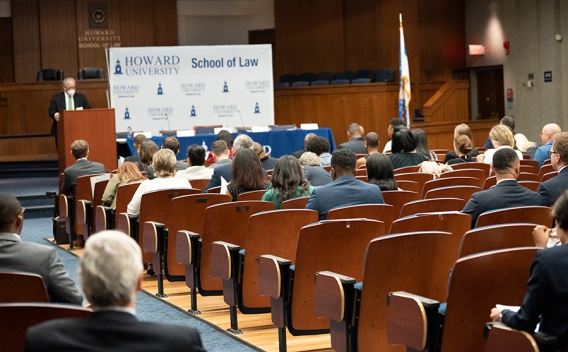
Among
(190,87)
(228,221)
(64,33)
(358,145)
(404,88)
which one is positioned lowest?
(228,221)

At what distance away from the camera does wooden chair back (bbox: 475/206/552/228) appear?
4453mm

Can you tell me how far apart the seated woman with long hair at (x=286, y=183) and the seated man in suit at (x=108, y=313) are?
3.74m

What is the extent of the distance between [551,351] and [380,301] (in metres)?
1.09

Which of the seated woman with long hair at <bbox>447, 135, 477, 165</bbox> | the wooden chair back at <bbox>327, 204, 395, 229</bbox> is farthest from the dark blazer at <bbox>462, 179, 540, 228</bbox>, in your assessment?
the seated woman with long hair at <bbox>447, 135, 477, 165</bbox>

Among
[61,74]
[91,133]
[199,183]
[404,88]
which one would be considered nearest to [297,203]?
[199,183]

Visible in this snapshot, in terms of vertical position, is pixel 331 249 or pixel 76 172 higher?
pixel 76 172

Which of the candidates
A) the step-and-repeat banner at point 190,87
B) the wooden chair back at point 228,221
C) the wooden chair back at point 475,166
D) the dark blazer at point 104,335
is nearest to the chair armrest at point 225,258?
the wooden chair back at point 228,221

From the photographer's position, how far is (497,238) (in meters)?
3.82

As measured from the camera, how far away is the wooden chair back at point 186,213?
241 inches

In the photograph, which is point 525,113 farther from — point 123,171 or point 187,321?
point 187,321

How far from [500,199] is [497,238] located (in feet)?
3.74

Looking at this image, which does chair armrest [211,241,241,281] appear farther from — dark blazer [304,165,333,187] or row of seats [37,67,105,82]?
row of seats [37,67,105,82]

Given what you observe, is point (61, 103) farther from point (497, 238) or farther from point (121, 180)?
point (497, 238)

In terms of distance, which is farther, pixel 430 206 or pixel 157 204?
pixel 157 204
